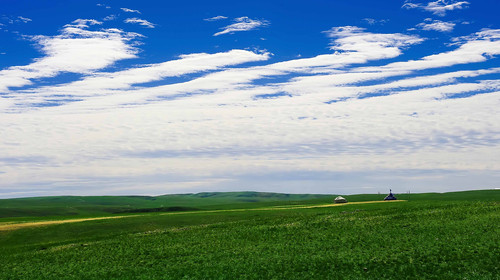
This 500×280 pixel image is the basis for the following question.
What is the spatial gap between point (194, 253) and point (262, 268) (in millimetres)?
11379

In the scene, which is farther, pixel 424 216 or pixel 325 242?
pixel 424 216

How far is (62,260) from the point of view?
50.3 m

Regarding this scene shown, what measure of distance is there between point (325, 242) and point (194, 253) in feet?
46.9

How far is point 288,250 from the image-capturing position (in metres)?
46.8

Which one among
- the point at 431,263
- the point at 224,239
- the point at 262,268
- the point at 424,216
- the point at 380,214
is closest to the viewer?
the point at 431,263

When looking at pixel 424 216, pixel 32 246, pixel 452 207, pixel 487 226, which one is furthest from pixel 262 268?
pixel 452 207

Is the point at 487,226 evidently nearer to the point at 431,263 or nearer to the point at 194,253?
the point at 431,263

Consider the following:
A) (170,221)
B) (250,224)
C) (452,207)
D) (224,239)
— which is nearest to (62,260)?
(224,239)

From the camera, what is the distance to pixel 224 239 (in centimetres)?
5672

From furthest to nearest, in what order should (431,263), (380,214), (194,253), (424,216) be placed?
(380,214), (424,216), (194,253), (431,263)

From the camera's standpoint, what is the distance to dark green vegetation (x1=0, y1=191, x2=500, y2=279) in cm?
3772

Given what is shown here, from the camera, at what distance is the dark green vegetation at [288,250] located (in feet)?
124

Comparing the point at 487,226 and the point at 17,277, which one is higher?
the point at 487,226

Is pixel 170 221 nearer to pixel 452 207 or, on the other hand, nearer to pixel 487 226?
pixel 452 207
